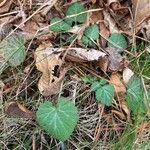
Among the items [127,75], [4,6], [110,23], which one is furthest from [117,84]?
[4,6]

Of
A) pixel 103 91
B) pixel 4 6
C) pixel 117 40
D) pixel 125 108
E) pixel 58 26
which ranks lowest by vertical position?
pixel 125 108

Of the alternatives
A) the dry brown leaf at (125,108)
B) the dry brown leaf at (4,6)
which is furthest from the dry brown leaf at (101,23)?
the dry brown leaf at (4,6)

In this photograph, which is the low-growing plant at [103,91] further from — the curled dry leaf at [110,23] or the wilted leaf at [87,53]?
the curled dry leaf at [110,23]

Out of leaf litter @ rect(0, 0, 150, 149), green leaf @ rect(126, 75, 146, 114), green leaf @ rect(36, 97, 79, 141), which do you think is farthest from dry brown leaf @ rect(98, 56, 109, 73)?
green leaf @ rect(36, 97, 79, 141)

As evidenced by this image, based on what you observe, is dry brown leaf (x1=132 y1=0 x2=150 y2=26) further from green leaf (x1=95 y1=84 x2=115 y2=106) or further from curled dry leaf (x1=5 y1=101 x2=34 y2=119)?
curled dry leaf (x1=5 y1=101 x2=34 y2=119)

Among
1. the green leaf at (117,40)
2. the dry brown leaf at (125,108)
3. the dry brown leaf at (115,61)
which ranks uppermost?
the green leaf at (117,40)

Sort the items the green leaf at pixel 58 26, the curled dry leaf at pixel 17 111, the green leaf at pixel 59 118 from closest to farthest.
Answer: the green leaf at pixel 59 118 < the curled dry leaf at pixel 17 111 < the green leaf at pixel 58 26

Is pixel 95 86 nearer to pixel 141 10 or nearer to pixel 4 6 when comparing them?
pixel 141 10
